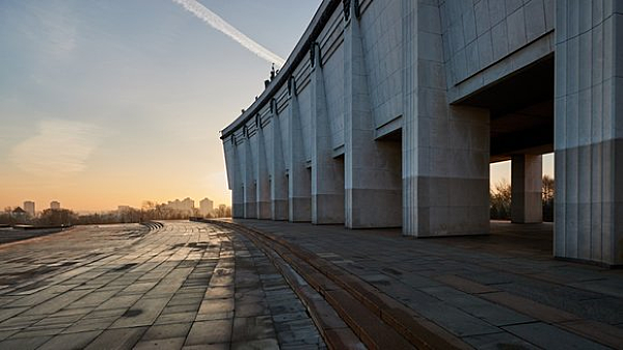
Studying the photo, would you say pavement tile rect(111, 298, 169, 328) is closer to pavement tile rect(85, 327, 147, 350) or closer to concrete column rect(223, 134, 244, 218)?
pavement tile rect(85, 327, 147, 350)

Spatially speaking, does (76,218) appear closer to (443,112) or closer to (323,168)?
(323,168)

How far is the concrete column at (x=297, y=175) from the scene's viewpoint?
27781 mm

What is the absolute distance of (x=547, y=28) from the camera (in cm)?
888

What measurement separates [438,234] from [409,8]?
976cm

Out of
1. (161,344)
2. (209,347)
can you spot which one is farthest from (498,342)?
(161,344)

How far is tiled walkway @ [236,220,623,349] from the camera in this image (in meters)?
3.31

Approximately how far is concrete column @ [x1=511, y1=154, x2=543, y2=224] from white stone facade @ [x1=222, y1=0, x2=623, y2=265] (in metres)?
0.11

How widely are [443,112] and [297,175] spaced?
16918 mm

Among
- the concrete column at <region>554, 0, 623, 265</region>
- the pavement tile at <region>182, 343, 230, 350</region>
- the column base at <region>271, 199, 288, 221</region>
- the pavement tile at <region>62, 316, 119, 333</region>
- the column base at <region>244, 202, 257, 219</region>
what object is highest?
the concrete column at <region>554, 0, 623, 265</region>

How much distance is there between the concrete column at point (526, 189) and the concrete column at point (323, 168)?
1314cm

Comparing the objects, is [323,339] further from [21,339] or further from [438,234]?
[438,234]

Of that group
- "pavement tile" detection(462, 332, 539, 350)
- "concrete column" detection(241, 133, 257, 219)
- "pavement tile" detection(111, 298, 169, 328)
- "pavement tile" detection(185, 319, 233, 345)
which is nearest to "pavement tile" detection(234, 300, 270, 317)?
"pavement tile" detection(185, 319, 233, 345)

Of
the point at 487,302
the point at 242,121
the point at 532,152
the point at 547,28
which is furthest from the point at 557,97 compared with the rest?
the point at 242,121

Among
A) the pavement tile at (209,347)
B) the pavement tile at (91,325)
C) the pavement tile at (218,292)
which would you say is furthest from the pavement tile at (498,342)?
the pavement tile at (91,325)
